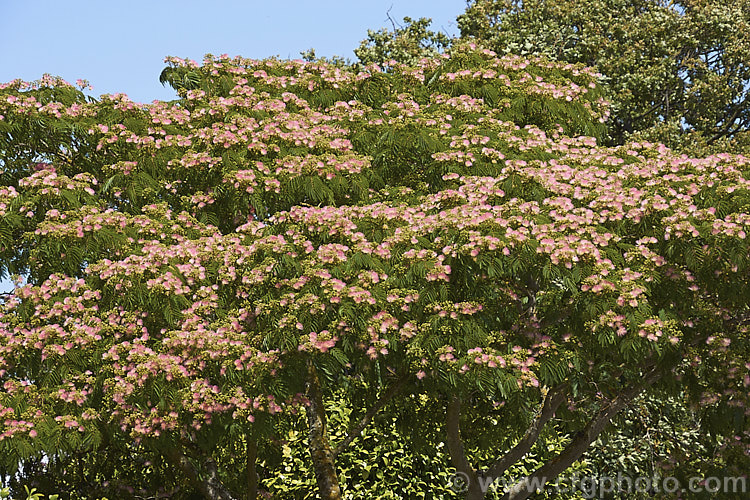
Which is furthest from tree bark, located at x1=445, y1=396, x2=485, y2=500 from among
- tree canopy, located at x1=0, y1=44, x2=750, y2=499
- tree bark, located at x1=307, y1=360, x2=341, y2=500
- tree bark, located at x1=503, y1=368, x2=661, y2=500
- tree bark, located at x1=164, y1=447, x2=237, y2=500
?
A: tree bark, located at x1=164, y1=447, x2=237, y2=500

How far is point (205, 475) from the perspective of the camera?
13.7 metres

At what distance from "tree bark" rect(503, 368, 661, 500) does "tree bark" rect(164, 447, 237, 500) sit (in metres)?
4.51

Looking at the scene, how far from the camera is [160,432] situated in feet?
34.6

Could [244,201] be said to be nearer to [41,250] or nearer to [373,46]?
[41,250]

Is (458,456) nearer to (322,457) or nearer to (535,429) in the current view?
(535,429)

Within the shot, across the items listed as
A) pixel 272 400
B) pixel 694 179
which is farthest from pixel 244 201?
pixel 694 179

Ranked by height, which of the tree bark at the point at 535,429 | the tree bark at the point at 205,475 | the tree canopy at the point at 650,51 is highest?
the tree canopy at the point at 650,51

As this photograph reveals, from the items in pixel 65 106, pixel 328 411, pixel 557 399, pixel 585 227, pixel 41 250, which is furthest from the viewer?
pixel 328 411

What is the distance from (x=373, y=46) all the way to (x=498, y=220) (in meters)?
20.0

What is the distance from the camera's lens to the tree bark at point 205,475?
519 inches

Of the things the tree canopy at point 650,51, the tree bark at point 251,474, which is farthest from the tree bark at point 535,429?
the tree canopy at point 650,51

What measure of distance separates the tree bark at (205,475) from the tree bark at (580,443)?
4.51 m

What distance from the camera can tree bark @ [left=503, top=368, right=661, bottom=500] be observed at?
1224 centimetres

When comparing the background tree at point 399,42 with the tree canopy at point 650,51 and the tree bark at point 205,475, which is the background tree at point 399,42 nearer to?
the tree canopy at point 650,51
